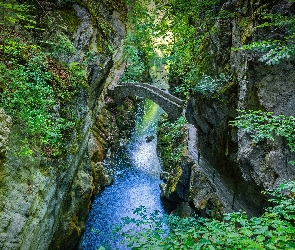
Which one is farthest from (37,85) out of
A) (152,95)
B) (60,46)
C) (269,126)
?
(152,95)

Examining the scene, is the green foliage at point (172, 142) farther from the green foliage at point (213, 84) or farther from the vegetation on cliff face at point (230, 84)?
the green foliage at point (213, 84)

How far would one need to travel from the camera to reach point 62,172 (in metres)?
7.87

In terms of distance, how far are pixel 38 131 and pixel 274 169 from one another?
6.47 m

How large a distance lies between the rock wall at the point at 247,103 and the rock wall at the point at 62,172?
5452 millimetres

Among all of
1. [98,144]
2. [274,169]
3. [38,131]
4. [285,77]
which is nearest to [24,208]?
[38,131]

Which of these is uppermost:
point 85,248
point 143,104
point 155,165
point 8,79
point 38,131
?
point 143,104

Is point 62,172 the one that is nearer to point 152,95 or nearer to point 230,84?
point 230,84

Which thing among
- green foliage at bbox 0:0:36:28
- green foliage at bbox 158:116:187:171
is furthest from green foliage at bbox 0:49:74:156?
green foliage at bbox 158:116:187:171

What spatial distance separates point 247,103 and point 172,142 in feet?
31.2

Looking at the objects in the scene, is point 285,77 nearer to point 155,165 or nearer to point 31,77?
point 31,77

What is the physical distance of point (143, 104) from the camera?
33688mm

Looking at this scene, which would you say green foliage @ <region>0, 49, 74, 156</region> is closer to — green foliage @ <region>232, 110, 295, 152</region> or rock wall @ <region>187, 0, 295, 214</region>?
green foliage @ <region>232, 110, 295, 152</region>

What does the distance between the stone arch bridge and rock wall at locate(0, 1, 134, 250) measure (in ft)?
20.5

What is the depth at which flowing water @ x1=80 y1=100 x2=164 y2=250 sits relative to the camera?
43.5 feet
